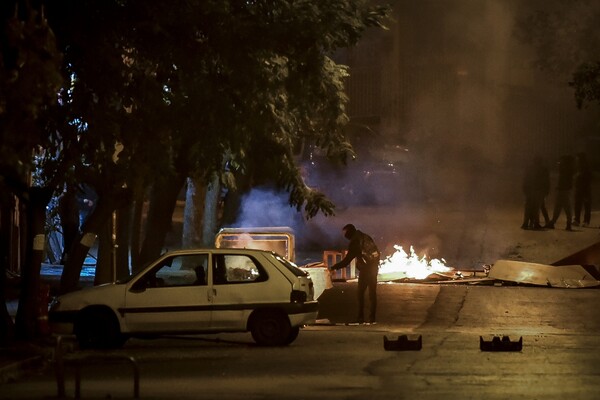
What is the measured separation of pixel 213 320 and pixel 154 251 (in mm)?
6664

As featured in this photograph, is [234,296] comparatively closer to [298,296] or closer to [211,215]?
[298,296]

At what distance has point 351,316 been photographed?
2000 centimetres

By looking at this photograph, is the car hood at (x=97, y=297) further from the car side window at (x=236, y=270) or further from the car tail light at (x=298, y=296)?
the car tail light at (x=298, y=296)

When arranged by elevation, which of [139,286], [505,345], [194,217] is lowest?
[505,345]

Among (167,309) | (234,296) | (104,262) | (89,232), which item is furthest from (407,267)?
(167,309)

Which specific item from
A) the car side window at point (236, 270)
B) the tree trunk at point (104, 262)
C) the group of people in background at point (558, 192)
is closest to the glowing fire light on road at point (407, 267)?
the group of people in background at point (558, 192)

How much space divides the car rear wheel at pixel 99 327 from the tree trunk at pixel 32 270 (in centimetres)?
91

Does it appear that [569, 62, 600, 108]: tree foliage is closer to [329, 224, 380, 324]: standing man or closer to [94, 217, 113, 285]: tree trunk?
[329, 224, 380, 324]: standing man

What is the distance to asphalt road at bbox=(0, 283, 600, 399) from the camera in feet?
38.5

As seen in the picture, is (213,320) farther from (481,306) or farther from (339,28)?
(481,306)

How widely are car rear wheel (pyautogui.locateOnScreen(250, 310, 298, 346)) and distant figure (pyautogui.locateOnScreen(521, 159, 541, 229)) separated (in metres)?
13.7

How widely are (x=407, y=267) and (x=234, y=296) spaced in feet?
32.1

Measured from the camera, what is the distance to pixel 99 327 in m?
16.0

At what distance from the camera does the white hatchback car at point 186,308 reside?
52.2 feet
